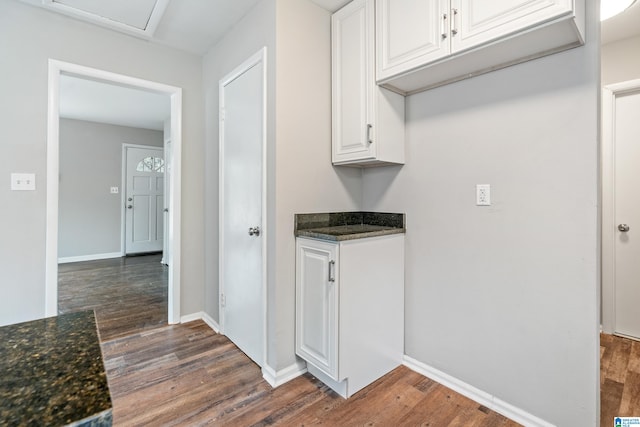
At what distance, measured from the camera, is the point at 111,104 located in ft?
14.4

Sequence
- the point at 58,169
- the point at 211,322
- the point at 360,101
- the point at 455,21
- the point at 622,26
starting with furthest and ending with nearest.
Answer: the point at 211,322, the point at 622,26, the point at 58,169, the point at 360,101, the point at 455,21

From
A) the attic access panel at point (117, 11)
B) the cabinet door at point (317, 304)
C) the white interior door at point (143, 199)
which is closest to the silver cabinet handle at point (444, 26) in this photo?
the cabinet door at point (317, 304)

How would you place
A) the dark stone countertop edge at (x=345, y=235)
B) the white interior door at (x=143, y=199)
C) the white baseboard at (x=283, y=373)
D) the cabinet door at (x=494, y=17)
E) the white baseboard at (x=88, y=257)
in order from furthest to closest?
the white interior door at (x=143, y=199) < the white baseboard at (x=88, y=257) < the white baseboard at (x=283, y=373) < the dark stone countertop edge at (x=345, y=235) < the cabinet door at (x=494, y=17)

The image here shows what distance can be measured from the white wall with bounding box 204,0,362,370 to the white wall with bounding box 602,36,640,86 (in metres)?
2.35

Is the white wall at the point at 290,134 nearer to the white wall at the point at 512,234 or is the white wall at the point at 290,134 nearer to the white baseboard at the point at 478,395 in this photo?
the white wall at the point at 512,234

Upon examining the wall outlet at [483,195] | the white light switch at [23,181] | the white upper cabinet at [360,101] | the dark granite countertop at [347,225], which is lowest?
the dark granite countertop at [347,225]

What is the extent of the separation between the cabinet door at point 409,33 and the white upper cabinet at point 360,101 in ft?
0.24

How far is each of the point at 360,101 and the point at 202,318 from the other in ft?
7.63

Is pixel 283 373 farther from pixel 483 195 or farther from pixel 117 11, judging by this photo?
pixel 117 11

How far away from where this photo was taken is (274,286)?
190 cm

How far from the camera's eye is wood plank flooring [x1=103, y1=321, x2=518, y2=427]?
1560 millimetres

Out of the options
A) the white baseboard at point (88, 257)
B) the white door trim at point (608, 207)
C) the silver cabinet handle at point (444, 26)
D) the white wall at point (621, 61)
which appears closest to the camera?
the silver cabinet handle at point (444, 26)

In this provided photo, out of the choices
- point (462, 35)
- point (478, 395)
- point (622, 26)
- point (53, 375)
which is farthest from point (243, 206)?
point (622, 26)

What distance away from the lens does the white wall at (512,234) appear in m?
1.39
